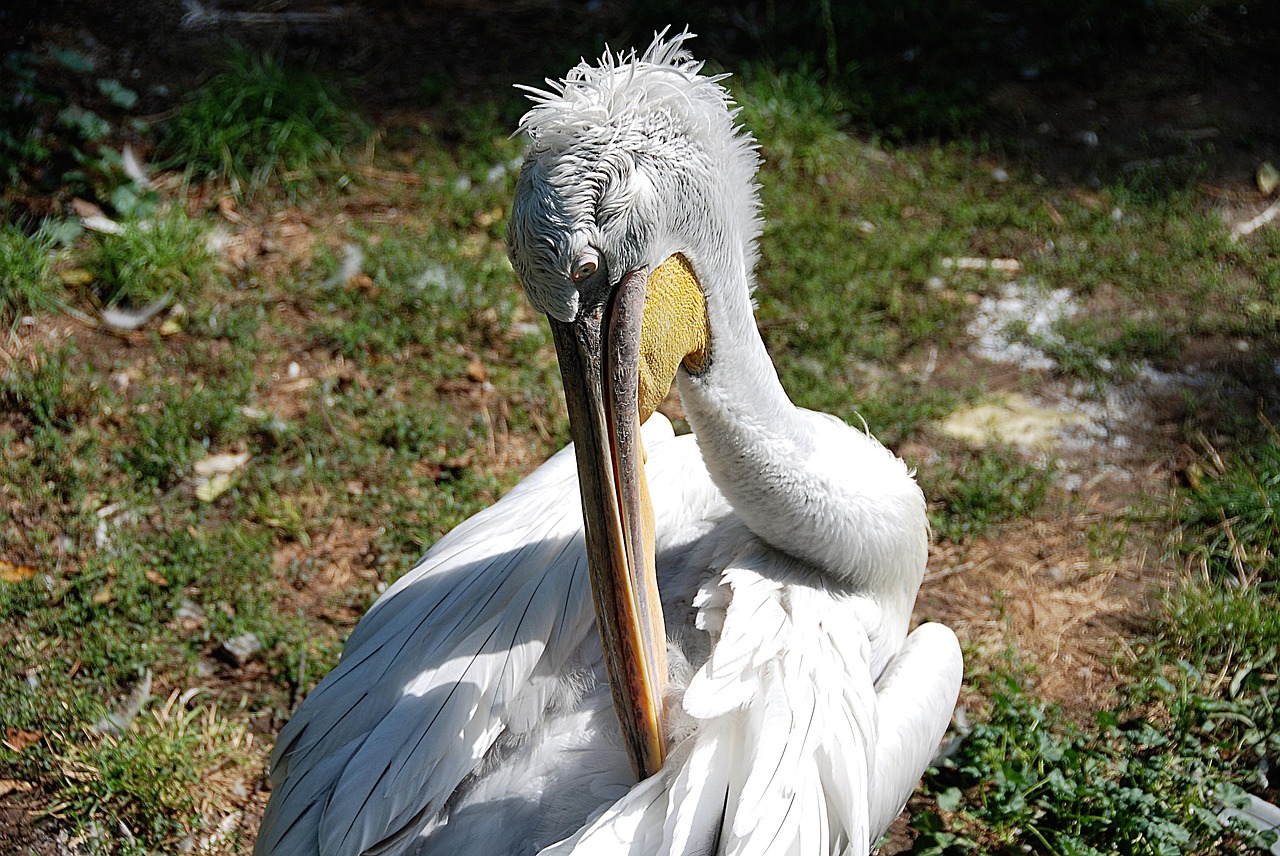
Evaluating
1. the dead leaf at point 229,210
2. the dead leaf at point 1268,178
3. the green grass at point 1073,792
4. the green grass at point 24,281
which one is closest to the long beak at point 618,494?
the green grass at point 1073,792

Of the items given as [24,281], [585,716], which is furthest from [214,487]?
[585,716]

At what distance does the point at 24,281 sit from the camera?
140 inches

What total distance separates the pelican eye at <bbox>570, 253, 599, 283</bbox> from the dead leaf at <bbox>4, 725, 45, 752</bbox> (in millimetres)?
1853

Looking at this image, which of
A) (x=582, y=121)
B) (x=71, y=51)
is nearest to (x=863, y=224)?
(x=582, y=121)

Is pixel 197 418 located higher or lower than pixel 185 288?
lower

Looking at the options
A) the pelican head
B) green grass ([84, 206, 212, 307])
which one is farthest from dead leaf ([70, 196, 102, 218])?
the pelican head

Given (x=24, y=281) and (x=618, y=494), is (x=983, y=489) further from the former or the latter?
(x=24, y=281)

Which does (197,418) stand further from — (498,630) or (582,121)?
(582,121)

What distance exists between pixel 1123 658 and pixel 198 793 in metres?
2.17

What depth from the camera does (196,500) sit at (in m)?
3.13

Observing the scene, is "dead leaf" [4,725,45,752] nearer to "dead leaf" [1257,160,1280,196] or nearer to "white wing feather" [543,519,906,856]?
"white wing feather" [543,519,906,856]

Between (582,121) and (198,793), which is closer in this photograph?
(582,121)

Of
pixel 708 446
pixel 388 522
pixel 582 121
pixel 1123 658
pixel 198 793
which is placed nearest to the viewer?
pixel 582 121

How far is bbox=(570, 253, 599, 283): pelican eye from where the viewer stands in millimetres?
1534
